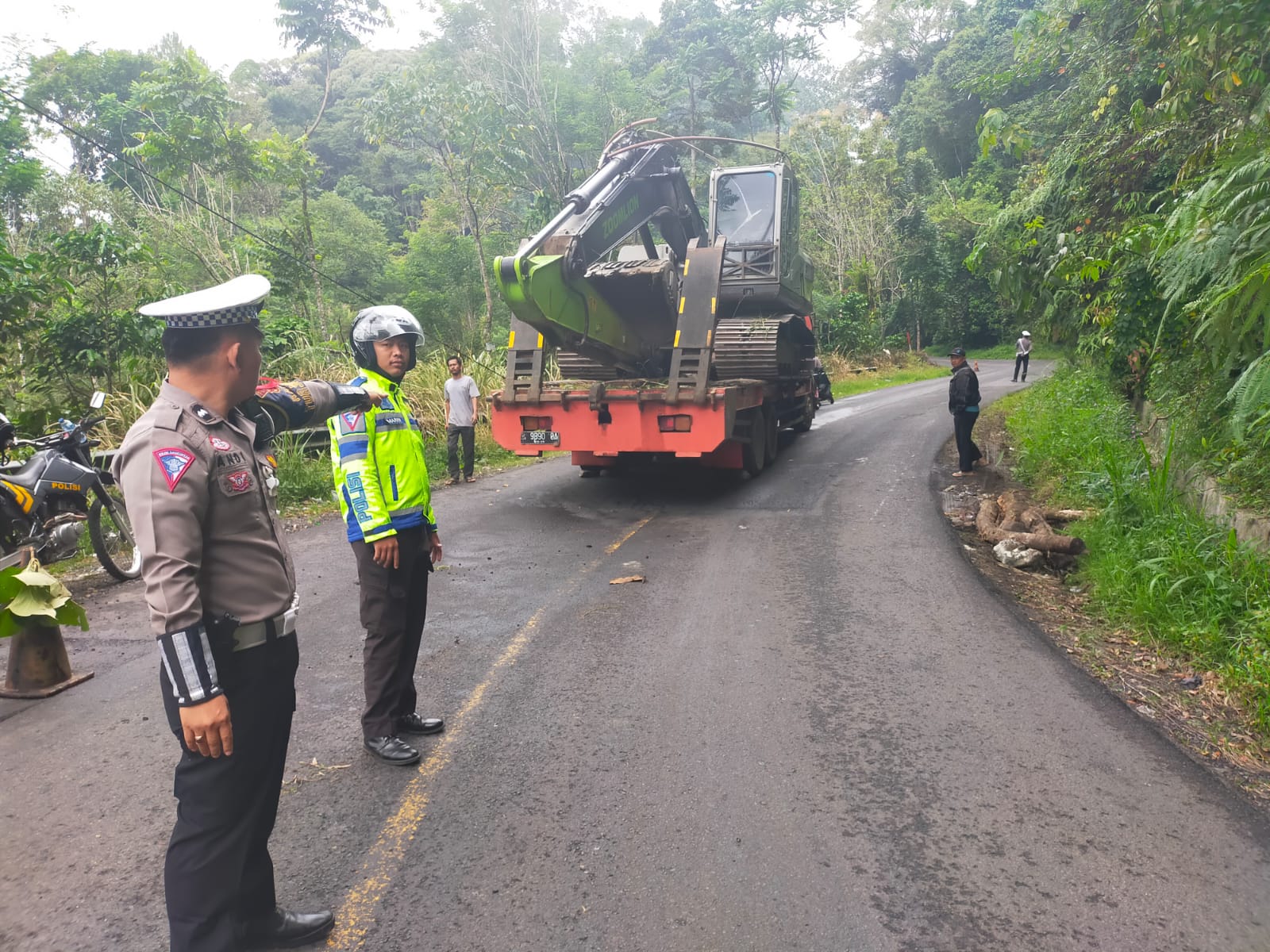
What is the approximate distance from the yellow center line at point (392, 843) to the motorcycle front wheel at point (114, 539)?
3.62 metres

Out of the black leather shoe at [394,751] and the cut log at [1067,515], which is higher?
the cut log at [1067,515]

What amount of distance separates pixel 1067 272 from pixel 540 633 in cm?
676

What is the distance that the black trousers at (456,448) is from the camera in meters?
10.9

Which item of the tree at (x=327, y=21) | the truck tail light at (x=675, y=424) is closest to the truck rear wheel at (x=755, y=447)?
the truck tail light at (x=675, y=424)

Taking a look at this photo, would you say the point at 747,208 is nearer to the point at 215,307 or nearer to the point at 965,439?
the point at 965,439

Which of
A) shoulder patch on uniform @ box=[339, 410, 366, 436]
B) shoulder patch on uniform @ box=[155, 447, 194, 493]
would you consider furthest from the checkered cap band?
shoulder patch on uniform @ box=[339, 410, 366, 436]

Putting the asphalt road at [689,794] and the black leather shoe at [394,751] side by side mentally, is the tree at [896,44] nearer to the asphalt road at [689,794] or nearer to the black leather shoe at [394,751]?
the asphalt road at [689,794]

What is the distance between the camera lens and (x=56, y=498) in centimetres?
623

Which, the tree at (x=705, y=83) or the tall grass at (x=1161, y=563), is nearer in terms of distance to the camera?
the tall grass at (x=1161, y=563)

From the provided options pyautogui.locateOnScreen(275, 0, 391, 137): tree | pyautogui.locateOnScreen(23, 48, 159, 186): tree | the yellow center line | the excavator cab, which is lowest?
the yellow center line

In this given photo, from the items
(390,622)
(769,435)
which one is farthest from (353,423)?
(769,435)

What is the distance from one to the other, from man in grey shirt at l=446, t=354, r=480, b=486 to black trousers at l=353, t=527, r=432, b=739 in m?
7.07

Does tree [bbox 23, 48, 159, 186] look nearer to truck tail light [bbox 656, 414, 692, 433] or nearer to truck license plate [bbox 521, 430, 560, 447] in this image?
truck license plate [bbox 521, 430, 560, 447]

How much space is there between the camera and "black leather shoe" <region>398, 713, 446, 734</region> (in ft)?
12.9
